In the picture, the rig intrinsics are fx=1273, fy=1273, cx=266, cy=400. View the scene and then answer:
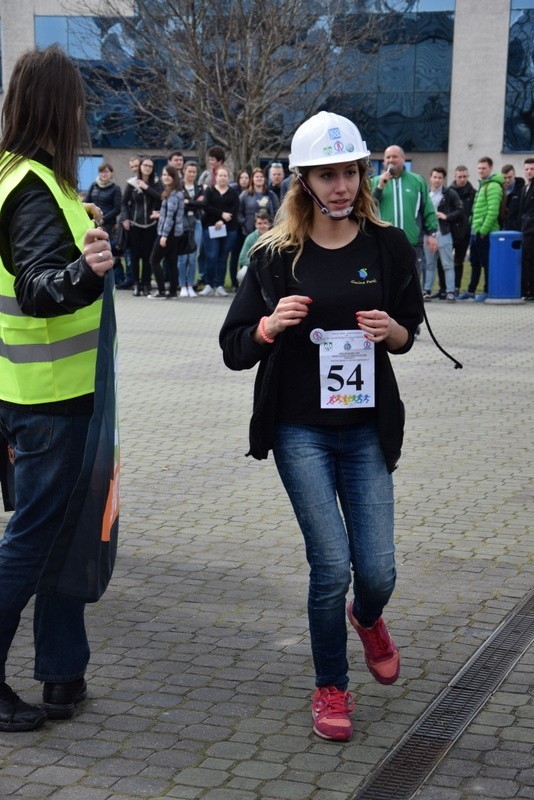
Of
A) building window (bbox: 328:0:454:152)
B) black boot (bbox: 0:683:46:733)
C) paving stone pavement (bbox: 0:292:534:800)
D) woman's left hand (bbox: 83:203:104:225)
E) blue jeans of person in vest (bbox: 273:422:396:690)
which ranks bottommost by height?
paving stone pavement (bbox: 0:292:534:800)

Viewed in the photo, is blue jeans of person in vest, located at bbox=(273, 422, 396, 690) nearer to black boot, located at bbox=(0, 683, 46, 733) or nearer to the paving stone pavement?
the paving stone pavement

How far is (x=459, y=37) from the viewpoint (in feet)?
125

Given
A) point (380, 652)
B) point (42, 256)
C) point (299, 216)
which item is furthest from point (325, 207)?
point (380, 652)

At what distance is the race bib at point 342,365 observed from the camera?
386cm

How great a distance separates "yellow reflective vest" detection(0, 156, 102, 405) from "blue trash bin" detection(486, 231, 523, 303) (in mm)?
15569

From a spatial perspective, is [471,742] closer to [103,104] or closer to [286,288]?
[286,288]

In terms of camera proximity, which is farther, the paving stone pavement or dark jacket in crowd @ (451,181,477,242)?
dark jacket in crowd @ (451,181,477,242)

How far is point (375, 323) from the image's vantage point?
3777 mm

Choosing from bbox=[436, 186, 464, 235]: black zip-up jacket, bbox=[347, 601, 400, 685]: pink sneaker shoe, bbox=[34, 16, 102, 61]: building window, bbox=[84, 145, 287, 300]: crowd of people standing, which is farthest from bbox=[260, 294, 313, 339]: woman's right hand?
bbox=[34, 16, 102, 61]: building window

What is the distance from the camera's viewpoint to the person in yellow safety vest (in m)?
3.73

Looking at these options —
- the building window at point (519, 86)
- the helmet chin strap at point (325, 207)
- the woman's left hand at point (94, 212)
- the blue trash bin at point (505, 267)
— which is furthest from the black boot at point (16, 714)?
the building window at point (519, 86)

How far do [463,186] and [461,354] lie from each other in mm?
7503

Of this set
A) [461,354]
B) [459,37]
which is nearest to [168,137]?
[459,37]

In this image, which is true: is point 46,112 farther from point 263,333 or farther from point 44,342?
point 263,333
